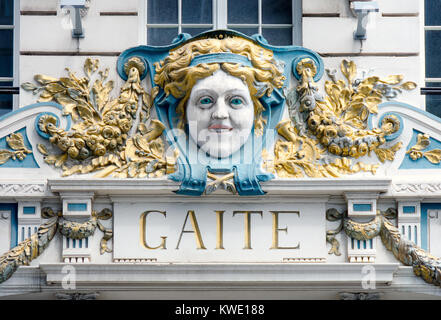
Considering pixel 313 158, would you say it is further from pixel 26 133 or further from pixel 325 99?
pixel 26 133

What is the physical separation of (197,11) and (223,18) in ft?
1.17

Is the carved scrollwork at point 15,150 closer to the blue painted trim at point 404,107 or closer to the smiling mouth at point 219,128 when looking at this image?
the smiling mouth at point 219,128

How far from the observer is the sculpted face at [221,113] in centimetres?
1498

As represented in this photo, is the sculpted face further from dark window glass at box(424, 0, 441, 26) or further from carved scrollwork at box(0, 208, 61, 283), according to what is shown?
dark window glass at box(424, 0, 441, 26)

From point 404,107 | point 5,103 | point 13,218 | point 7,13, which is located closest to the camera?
point 13,218

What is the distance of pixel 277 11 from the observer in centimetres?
1619

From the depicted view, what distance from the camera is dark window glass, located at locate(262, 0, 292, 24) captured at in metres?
16.2

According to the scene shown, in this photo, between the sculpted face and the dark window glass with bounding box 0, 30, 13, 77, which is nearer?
the sculpted face

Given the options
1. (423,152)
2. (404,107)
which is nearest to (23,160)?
(404,107)

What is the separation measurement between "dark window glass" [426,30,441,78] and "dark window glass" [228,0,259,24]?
7.21 ft

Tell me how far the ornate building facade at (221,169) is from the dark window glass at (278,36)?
0.53 metres

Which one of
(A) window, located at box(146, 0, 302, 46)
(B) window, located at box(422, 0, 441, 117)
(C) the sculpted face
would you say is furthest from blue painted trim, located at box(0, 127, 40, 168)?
(B) window, located at box(422, 0, 441, 117)

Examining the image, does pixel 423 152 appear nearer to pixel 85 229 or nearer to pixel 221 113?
pixel 221 113
